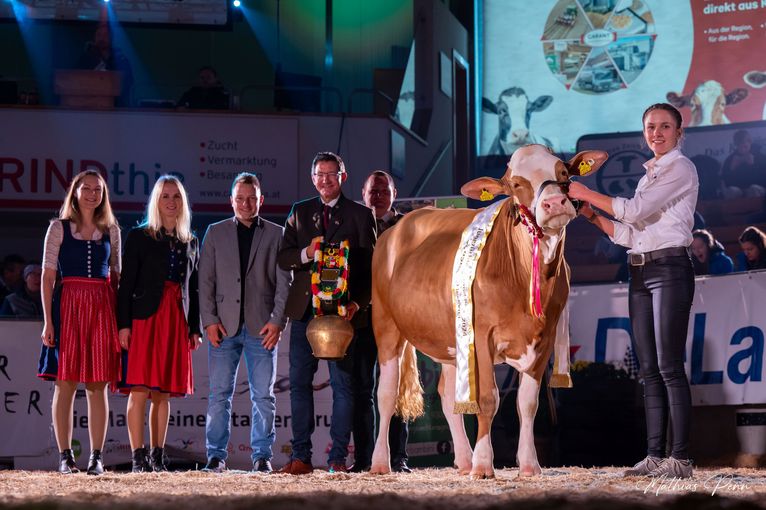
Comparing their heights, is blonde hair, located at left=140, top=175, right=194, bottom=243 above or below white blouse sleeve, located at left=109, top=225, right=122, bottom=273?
above

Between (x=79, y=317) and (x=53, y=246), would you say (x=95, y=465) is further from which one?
(x=53, y=246)

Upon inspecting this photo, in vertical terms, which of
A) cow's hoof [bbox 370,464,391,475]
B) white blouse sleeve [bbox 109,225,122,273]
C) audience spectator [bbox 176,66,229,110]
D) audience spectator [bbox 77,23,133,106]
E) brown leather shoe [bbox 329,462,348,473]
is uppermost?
audience spectator [bbox 77,23,133,106]

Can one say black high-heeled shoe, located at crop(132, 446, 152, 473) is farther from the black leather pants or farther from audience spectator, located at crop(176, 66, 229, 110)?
audience spectator, located at crop(176, 66, 229, 110)

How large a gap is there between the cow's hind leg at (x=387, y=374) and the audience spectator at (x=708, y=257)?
4440 millimetres

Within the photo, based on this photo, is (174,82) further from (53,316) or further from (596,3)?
(53,316)

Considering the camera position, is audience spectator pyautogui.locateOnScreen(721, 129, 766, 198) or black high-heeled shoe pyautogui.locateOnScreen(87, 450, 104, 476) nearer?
black high-heeled shoe pyautogui.locateOnScreen(87, 450, 104, 476)

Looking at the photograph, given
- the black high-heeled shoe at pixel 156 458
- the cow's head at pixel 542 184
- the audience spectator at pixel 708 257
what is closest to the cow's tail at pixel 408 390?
the cow's head at pixel 542 184

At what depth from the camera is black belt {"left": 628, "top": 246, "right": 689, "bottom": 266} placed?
5527 mm

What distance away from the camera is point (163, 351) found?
270 inches

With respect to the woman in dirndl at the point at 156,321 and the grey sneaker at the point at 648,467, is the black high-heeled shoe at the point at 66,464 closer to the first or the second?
the woman in dirndl at the point at 156,321

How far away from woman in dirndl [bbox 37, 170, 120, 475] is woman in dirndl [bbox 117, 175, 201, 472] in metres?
0.13

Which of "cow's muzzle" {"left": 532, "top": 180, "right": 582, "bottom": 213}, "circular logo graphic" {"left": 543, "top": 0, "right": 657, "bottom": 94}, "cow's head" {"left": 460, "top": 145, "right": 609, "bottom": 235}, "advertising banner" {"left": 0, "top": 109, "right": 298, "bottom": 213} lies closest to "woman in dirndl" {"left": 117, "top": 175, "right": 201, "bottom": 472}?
"cow's head" {"left": 460, "top": 145, "right": 609, "bottom": 235}

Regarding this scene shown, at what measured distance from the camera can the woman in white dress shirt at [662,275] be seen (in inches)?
215

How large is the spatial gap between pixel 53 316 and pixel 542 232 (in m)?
3.19
